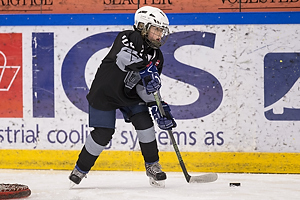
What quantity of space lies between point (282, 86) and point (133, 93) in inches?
50.3

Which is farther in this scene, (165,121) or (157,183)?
(157,183)

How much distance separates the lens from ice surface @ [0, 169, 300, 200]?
2889 millimetres

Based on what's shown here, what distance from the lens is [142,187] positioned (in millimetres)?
3230

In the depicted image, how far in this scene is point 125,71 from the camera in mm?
3117

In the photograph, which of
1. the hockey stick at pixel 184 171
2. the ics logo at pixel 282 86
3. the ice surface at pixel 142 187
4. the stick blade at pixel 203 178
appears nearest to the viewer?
the ice surface at pixel 142 187

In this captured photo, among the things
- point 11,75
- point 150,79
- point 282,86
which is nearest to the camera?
point 150,79

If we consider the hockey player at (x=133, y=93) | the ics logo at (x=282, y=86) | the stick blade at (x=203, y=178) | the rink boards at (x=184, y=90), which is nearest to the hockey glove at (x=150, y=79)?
the hockey player at (x=133, y=93)

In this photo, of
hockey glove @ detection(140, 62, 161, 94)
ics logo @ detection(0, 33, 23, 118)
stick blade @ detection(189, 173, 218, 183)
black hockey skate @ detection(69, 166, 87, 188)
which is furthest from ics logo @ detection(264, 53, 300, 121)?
ics logo @ detection(0, 33, 23, 118)

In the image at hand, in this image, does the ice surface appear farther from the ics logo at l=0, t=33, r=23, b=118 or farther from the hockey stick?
the ics logo at l=0, t=33, r=23, b=118

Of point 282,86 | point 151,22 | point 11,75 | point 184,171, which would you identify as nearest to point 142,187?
point 184,171

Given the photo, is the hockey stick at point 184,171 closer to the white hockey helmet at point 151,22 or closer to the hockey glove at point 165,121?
the hockey glove at point 165,121

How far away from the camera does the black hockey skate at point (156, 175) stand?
125 inches

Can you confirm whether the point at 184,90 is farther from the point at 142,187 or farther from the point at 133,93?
the point at 142,187

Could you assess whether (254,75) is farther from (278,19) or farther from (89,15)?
(89,15)
